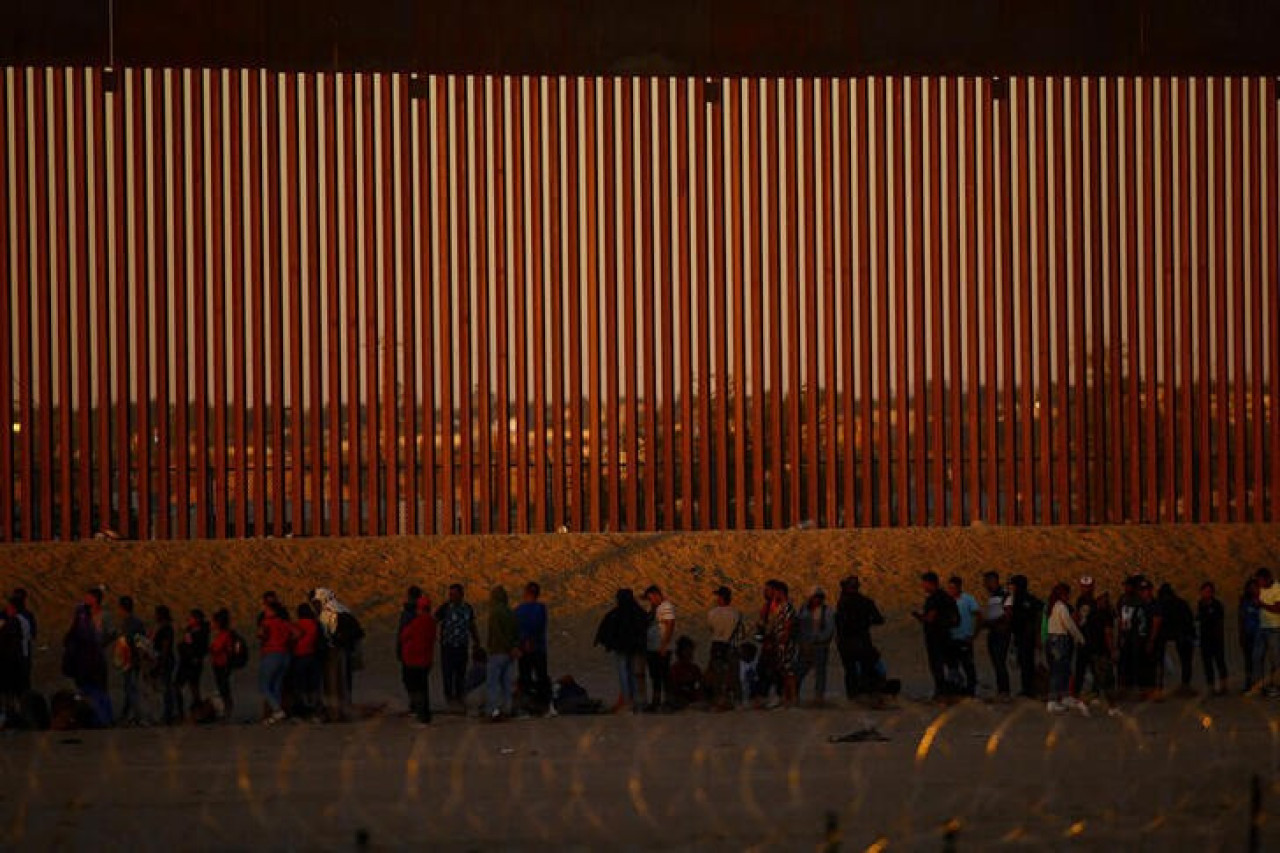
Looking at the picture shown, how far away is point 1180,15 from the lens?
1334 inches

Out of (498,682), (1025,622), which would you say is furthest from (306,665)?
(1025,622)

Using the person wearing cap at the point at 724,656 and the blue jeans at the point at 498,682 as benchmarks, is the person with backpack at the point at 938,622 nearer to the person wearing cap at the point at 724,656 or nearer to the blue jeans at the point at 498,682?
the person wearing cap at the point at 724,656

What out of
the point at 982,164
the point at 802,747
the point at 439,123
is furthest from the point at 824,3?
the point at 802,747

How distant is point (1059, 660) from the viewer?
768 inches

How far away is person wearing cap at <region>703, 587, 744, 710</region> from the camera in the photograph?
20391 millimetres

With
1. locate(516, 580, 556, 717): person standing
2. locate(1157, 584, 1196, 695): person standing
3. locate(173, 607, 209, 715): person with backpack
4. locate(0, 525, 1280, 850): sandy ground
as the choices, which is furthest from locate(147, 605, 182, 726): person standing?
locate(1157, 584, 1196, 695): person standing

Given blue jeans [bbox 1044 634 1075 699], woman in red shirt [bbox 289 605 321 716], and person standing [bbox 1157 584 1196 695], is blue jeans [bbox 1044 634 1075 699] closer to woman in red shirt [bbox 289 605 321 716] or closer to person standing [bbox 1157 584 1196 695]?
person standing [bbox 1157 584 1196 695]

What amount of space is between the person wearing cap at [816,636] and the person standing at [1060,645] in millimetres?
1968

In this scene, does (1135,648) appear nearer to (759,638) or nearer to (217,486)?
(759,638)

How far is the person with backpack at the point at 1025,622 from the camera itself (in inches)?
798

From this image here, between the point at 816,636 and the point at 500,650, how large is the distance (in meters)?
2.91

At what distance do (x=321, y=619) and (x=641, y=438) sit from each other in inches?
700

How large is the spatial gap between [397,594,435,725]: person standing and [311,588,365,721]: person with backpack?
0.56 m

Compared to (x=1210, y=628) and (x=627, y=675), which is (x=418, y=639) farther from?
(x=1210, y=628)
